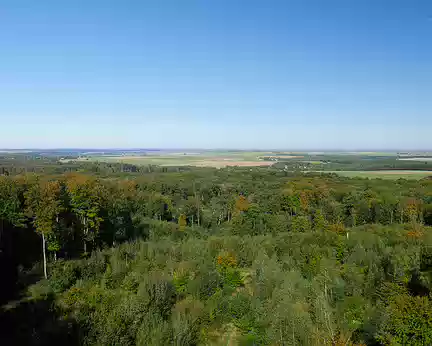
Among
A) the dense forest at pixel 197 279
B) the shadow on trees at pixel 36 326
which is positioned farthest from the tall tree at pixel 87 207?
the shadow on trees at pixel 36 326

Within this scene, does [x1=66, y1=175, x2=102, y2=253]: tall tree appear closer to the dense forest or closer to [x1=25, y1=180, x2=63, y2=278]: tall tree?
the dense forest

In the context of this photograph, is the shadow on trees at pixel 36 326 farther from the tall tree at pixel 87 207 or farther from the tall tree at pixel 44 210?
the tall tree at pixel 87 207

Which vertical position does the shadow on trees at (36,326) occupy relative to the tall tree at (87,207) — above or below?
below

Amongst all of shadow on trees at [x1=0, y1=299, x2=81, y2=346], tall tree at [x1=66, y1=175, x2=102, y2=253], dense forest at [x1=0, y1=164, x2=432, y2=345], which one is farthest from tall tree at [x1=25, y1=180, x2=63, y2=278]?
shadow on trees at [x1=0, y1=299, x2=81, y2=346]

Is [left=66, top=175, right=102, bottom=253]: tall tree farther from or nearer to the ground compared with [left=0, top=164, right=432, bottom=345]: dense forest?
farther from the ground

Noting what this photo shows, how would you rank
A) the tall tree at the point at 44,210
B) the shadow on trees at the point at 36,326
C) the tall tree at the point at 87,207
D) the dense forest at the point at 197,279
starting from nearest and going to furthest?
1. the shadow on trees at the point at 36,326
2. the dense forest at the point at 197,279
3. the tall tree at the point at 44,210
4. the tall tree at the point at 87,207

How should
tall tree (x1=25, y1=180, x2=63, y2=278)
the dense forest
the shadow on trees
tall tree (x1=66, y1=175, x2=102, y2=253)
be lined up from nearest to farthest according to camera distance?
the shadow on trees < the dense forest < tall tree (x1=25, y1=180, x2=63, y2=278) < tall tree (x1=66, y1=175, x2=102, y2=253)

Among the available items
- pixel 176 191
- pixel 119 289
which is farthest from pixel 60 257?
pixel 176 191

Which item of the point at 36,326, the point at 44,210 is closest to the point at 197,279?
the point at 36,326

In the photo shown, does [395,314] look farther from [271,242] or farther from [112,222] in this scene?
[112,222]
